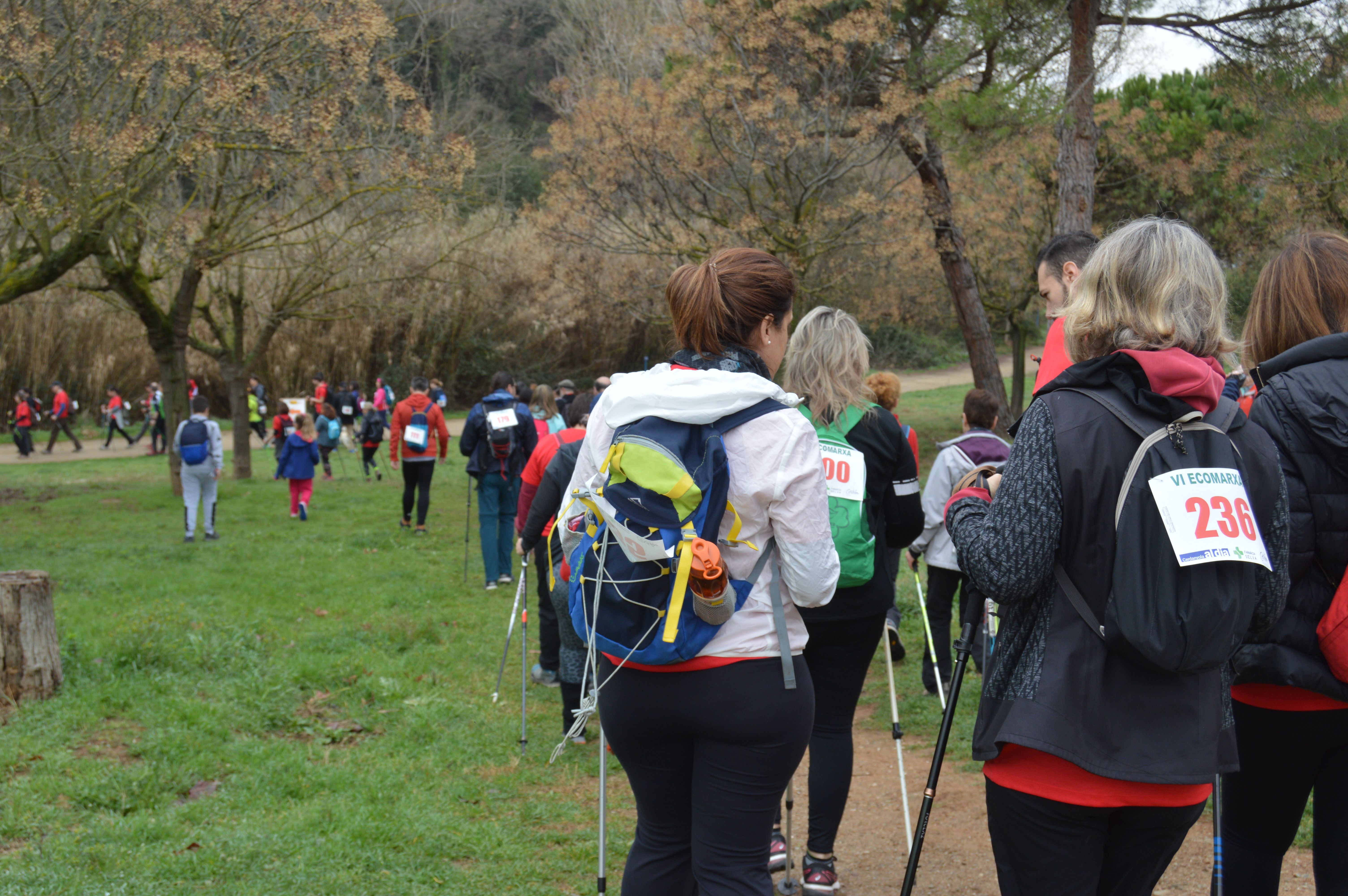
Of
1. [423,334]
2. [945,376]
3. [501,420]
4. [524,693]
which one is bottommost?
[524,693]

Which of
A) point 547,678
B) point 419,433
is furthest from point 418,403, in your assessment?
point 547,678

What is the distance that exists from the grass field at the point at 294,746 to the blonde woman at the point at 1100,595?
8.38 ft

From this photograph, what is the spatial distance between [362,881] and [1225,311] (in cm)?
351

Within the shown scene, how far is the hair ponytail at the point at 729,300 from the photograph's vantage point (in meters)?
2.43

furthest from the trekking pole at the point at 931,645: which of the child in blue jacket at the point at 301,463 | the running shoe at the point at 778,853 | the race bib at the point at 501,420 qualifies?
the child in blue jacket at the point at 301,463

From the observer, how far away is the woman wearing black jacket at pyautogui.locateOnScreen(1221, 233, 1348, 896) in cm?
227

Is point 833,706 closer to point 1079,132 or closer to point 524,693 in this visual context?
point 524,693

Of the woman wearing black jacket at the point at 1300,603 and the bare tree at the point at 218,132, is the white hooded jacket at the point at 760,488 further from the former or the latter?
the bare tree at the point at 218,132

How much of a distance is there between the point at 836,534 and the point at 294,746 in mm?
3662

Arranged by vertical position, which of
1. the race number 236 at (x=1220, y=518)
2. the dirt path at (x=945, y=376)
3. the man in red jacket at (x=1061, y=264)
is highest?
the dirt path at (x=945, y=376)

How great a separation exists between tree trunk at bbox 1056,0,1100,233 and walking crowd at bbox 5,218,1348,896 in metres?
7.19

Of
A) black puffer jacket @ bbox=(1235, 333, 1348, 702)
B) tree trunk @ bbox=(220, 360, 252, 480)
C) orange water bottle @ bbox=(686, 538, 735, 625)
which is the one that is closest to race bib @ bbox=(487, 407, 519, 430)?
orange water bottle @ bbox=(686, 538, 735, 625)

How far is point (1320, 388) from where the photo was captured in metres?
2.28

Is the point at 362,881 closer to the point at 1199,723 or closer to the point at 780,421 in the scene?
the point at 780,421
